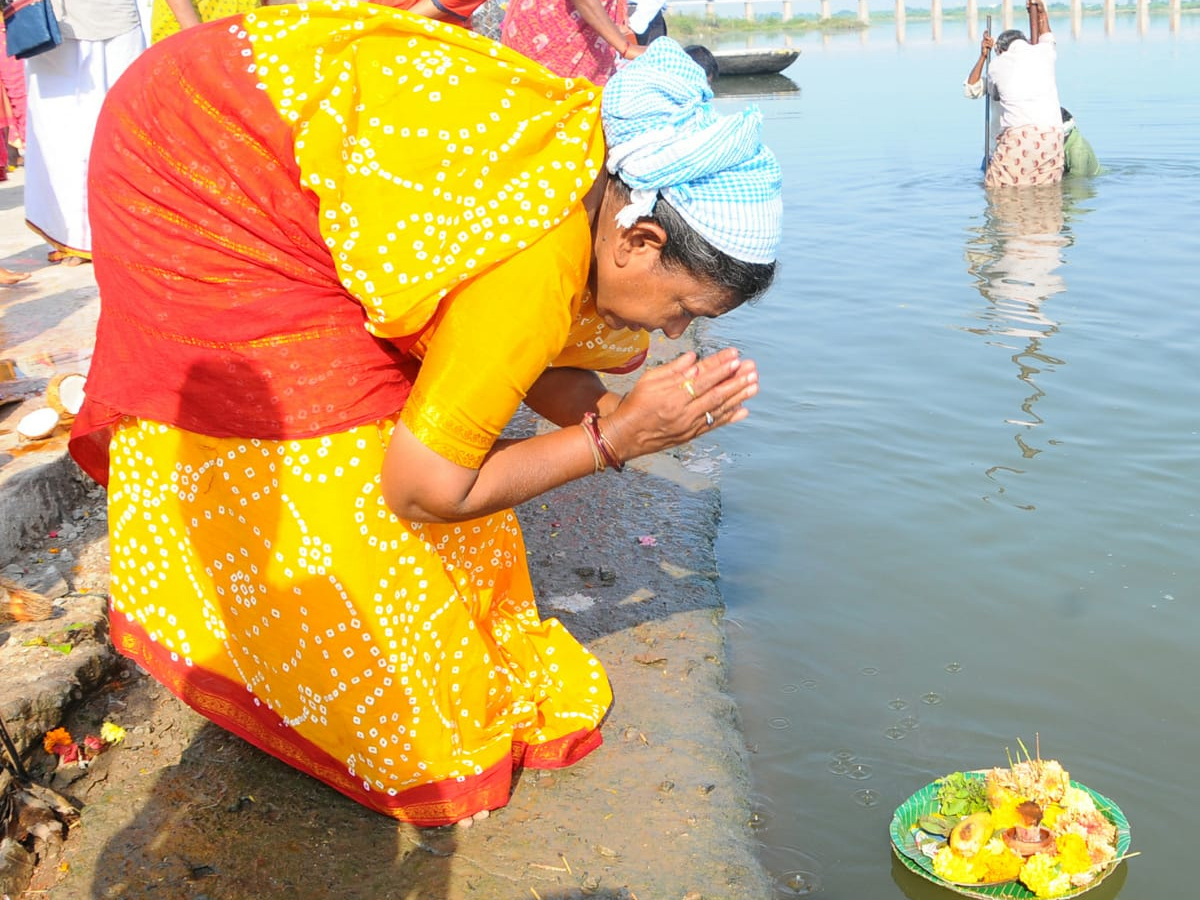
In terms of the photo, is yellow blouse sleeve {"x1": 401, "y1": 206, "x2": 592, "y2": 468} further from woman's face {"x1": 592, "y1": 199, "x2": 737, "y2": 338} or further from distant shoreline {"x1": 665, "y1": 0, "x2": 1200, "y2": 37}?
distant shoreline {"x1": 665, "y1": 0, "x2": 1200, "y2": 37}

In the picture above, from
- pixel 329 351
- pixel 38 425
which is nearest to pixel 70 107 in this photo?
Answer: pixel 38 425

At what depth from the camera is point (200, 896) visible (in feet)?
7.89

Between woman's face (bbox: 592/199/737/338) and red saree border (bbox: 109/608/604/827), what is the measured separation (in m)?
1.07

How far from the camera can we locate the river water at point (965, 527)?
308 centimetres

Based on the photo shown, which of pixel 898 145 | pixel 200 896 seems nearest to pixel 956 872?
pixel 200 896

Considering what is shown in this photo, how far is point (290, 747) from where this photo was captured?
2648 millimetres

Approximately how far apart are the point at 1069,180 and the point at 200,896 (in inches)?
381

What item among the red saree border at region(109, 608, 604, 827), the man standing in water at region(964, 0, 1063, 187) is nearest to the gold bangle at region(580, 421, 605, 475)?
the red saree border at region(109, 608, 604, 827)

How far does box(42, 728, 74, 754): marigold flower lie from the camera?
275 centimetres

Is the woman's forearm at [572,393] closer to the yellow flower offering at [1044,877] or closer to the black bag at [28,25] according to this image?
the yellow flower offering at [1044,877]

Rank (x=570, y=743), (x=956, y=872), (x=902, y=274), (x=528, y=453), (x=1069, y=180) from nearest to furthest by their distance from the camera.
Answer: (x=528, y=453), (x=956, y=872), (x=570, y=743), (x=902, y=274), (x=1069, y=180)

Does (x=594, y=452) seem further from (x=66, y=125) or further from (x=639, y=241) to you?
(x=66, y=125)

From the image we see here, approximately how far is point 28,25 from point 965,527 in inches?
176

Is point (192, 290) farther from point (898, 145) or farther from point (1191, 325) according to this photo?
Answer: point (898, 145)
